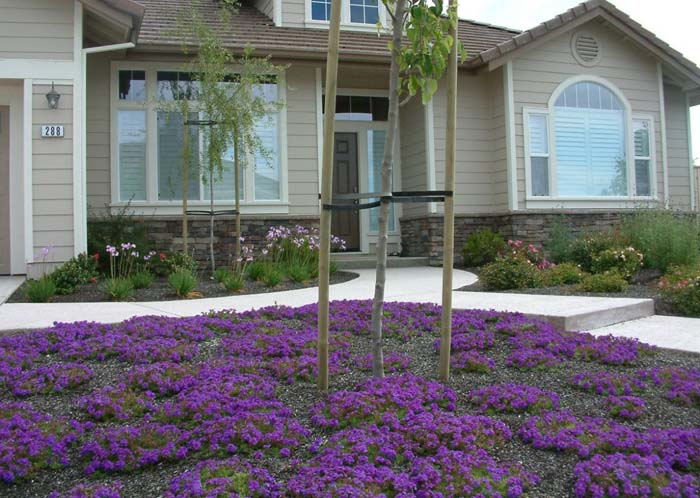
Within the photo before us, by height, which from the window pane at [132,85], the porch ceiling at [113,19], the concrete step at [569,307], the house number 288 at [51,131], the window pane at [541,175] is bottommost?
the concrete step at [569,307]

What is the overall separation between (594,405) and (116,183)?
8236mm

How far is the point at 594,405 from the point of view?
318 centimetres

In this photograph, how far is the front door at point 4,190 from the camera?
830 centimetres

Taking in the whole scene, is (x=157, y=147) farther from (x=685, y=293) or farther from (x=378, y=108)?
(x=685, y=293)

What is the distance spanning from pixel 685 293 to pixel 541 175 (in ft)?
16.2

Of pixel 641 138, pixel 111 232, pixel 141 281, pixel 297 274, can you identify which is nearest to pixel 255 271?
pixel 297 274

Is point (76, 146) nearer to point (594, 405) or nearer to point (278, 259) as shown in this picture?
point (278, 259)

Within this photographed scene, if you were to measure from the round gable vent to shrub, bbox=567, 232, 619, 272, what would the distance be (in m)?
3.67

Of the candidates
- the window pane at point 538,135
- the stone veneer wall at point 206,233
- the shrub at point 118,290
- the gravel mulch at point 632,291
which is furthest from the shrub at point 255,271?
the window pane at point 538,135

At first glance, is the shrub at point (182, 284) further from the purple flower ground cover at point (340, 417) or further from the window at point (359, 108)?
the window at point (359, 108)

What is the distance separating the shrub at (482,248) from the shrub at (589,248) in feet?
3.80

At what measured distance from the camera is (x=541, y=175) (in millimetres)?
10805

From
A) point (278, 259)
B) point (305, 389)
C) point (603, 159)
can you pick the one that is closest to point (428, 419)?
point (305, 389)

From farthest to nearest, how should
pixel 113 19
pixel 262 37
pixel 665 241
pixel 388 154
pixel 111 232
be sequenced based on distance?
1. pixel 262 37
2. pixel 111 232
3. pixel 665 241
4. pixel 113 19
5. pixel 388 154
